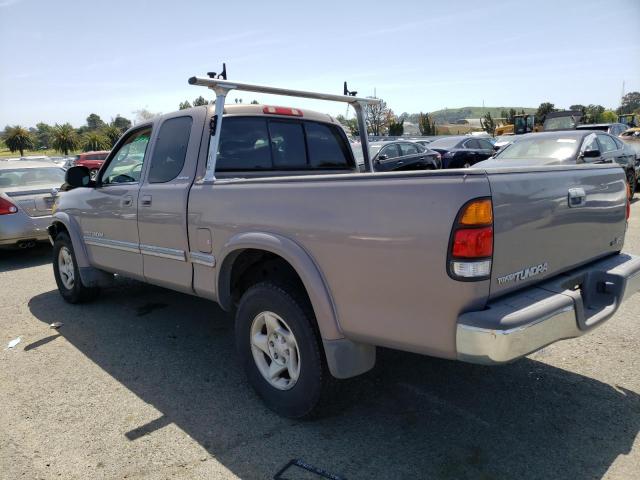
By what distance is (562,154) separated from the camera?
32.9 feet

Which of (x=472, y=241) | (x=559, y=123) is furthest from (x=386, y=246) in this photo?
(x=559, y=123)

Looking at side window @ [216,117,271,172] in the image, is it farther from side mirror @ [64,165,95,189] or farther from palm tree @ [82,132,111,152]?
palm tree @ [82,132,111,152]

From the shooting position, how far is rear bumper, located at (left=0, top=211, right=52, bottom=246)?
795 cm

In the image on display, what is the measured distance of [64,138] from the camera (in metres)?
52.8

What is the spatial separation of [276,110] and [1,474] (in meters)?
3.19

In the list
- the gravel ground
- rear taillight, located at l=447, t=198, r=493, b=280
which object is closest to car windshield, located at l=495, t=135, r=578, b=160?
the gravel ground

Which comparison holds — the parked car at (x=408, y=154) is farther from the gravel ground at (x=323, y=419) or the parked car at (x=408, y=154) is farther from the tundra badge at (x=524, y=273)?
Result: the tundra badge at (x=524, y=273)

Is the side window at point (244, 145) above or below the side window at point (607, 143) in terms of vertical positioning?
above

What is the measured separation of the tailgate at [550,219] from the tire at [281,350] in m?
1.11

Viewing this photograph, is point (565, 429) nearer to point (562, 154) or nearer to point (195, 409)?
point (195, 409)

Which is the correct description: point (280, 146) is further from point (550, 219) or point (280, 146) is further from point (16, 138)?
point (16, 138)

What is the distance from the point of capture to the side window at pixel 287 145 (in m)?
4.22

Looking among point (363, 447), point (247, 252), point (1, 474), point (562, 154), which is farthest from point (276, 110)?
point (562, 154)

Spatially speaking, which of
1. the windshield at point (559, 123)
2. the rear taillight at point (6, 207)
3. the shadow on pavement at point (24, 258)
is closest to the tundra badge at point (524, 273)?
the shadow on pavement at point (24, 258)
